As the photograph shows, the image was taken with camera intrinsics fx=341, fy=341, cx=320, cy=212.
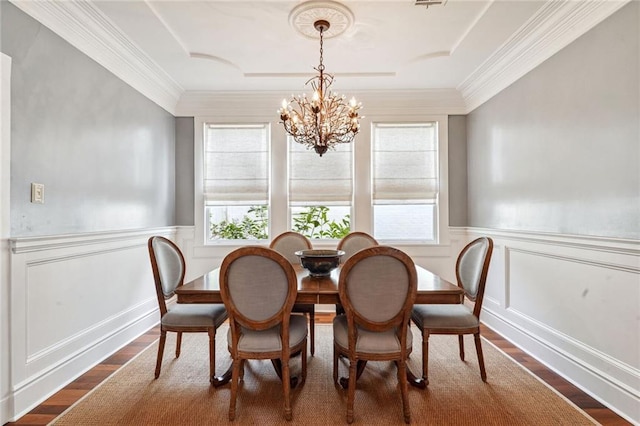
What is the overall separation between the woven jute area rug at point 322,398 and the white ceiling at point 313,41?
7.88ft

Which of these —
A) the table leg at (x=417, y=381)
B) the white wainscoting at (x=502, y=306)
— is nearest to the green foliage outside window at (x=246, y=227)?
the white wainscoting at (x=502, y=306)

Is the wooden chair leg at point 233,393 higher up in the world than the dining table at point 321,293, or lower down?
lower down

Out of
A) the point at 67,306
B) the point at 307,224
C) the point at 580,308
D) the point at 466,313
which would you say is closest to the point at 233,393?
the point at 67,306

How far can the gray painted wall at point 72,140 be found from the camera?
1991mm

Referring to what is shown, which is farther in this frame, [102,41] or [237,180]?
[237,180]

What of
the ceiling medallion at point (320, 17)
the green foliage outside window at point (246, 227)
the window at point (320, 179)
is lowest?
the green foliage outside window at point (246, 227)

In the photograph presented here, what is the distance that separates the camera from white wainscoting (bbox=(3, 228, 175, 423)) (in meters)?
1.97

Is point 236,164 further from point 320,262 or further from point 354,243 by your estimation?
point 320,262

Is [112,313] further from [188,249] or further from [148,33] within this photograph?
[148,33]

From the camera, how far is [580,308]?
2.30m

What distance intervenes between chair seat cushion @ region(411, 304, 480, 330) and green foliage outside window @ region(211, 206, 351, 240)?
1890mm

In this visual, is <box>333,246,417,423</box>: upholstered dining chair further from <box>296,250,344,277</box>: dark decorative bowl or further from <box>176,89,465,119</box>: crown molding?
<box>176,89,465,119</box>: crown molding

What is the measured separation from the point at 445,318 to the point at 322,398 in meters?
0.95

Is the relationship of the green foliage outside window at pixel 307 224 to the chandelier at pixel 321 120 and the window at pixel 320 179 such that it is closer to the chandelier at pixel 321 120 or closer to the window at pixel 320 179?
the window at pixel 320 179
